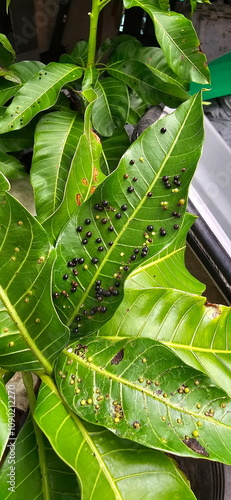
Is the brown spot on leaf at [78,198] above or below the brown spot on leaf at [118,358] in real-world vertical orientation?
above

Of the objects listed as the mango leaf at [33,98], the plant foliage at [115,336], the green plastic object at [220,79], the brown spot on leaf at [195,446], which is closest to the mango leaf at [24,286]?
the plant foliage at [115,336]

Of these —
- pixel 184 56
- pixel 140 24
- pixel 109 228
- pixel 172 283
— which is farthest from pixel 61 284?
pixel 140 24

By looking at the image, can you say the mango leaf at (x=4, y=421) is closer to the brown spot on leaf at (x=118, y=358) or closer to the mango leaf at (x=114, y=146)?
the brown spot on leaf at (x=118, y=358)

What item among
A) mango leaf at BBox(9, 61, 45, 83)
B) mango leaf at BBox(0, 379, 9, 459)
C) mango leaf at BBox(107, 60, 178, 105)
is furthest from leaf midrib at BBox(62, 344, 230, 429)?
mango leaf at BBox(9, 61, 45, 83)

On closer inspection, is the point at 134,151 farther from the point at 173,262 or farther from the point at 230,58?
the point at 230,58

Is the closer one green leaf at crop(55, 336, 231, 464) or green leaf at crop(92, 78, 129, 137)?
green leaf at crop(55, 336, 231, 464)

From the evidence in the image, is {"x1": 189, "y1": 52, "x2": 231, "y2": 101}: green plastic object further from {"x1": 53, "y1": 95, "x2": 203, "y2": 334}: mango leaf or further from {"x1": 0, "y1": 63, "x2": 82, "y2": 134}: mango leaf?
{"x1": 53, "y1": 95, "x2": 203, "y2": 334}: mango leaf

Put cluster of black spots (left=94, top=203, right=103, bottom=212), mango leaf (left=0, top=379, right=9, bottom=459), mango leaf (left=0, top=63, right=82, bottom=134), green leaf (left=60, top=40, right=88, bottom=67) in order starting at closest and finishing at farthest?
mango leaf (left=0, top=379, right=9, bottom=459)
cluster of black spots (left=94, top=203, right=103, bottom=212)
mango leaf (left=0, top=63, right=82, bottom=134)
green leaf (left=60, top=40, right=88, bottom=67)
